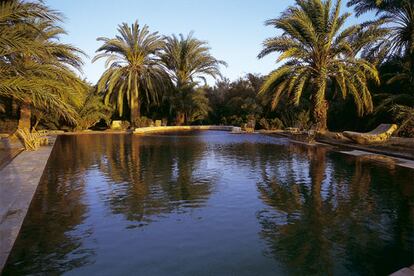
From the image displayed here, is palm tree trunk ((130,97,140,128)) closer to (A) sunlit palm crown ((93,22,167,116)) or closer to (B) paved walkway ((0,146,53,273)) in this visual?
(A) sunlit palm crown ((93,22,167,116))

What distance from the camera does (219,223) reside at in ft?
18.8

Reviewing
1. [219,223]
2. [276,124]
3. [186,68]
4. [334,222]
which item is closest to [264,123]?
→ [276,124]

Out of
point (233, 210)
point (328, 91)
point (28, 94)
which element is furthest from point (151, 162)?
point (328, 91)

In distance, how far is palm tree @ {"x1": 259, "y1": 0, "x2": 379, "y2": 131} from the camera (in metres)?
19.9

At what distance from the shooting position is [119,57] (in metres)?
35.4

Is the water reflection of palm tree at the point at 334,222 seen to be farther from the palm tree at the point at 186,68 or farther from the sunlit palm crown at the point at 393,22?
the palm tree at the point at 186,68

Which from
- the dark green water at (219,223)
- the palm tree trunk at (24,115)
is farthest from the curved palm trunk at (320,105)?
the palm tree trunk at (24,115)

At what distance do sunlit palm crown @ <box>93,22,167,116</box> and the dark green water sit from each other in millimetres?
25001

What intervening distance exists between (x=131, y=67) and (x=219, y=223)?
31329 millimetres

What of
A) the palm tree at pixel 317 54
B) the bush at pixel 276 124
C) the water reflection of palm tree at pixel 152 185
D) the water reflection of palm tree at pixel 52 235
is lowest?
the water reflection of palm tree at pixel 52 235

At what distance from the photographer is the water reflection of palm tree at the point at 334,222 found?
4.32 m

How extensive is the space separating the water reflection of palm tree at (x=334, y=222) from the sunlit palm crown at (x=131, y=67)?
2706cm

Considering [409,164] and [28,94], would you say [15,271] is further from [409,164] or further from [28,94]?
[409,164]

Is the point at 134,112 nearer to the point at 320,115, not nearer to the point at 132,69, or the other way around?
the point at 132,69
